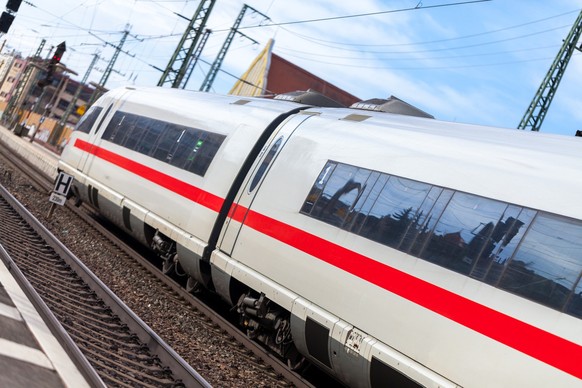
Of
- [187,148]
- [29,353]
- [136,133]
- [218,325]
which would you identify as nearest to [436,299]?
[29,353]

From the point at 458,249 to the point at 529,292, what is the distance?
89cm

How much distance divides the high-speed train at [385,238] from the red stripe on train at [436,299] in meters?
0.01

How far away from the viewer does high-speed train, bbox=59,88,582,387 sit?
5.69 metres

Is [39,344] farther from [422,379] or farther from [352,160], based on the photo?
[352,160]

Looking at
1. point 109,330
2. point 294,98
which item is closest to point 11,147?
point 294,98

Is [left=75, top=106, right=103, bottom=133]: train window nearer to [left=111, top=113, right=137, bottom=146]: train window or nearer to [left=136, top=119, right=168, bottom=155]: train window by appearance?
[left=111, top=113, right=137, bottom=146]: train window

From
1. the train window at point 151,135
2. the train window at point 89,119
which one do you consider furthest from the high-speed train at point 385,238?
the train window at point 89,119

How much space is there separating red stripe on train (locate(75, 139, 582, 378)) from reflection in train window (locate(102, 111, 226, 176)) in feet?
5.32

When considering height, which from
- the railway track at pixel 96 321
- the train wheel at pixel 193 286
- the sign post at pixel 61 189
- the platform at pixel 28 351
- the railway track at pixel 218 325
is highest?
the sign post at pixel 61 189

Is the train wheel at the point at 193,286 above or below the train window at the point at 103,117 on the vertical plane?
below

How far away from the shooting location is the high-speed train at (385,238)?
5.69 metres

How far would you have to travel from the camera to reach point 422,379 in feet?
20.2

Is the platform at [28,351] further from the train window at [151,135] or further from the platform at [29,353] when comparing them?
the train window at [151,135]

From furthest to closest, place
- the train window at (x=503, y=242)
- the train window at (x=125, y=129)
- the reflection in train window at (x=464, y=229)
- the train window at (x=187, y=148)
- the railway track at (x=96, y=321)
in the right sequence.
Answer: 1. the train window at (x=125, y=129)
2. the train window at (x=187, y=148)
3. the railway track at (x=96, y=321)
4. the train window at (x=503, y=242)
5. the reflection in train window at (x=464, y=229)
